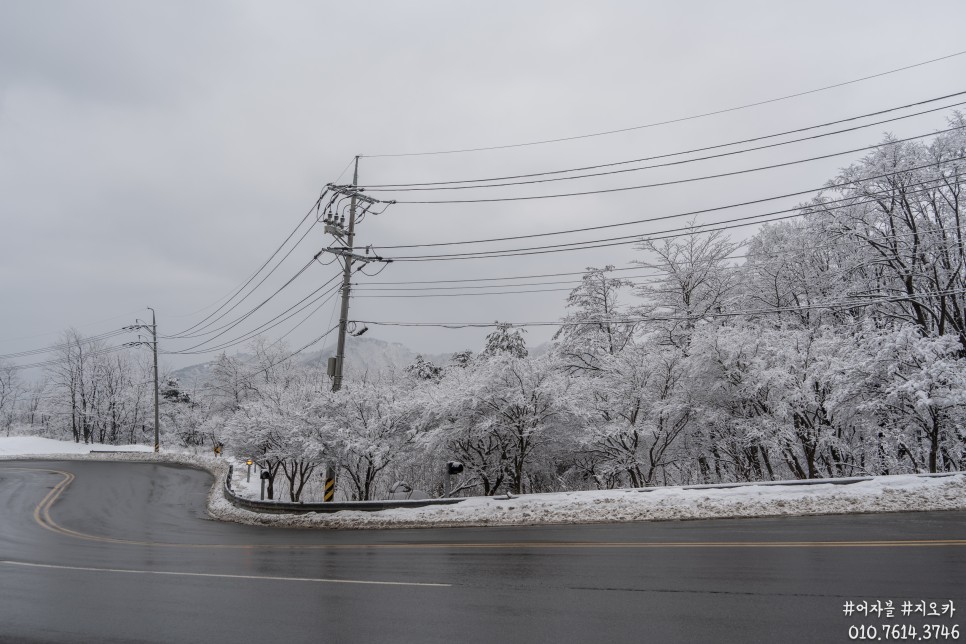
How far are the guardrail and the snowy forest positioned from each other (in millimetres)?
2169

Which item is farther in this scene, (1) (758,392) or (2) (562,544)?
(1) (758,392)

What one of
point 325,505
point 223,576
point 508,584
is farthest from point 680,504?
point 325,505

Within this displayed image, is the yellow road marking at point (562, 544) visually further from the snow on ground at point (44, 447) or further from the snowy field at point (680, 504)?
the snow on ground at point (44, 447)

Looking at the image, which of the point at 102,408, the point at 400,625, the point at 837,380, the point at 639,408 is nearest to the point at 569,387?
the point at 639,408

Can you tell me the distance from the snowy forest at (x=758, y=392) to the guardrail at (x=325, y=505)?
7.12ft

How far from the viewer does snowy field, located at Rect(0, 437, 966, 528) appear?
40.2ft

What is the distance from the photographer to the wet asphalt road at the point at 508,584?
580cm

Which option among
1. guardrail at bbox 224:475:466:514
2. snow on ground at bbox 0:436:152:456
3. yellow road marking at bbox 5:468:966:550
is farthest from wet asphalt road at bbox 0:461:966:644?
snow on ground at bbox 0:436:152:456

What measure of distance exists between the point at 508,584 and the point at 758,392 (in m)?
15.1

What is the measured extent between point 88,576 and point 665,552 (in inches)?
405

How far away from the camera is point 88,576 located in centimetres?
994

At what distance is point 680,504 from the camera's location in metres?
13.6

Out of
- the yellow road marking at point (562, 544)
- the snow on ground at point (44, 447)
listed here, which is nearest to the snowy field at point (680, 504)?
the yellow road marking at point (562, 544)

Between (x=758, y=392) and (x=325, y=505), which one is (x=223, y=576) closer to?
(x=325, y=505)
